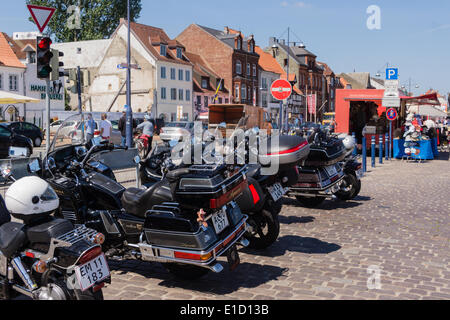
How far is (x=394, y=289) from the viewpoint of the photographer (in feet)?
15.8

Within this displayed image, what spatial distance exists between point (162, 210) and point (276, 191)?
2532mm

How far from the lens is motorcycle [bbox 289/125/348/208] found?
28.9ft

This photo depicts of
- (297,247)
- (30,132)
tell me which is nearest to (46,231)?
(297,247)

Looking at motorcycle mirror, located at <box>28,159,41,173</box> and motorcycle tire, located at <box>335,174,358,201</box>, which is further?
motorcycle tire, located at <box>335,174,358,201</box>

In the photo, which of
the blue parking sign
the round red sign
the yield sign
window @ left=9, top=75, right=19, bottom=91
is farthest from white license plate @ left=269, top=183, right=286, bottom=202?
window @ left=9, top=75, right=19, bottom=91

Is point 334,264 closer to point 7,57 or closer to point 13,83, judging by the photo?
point 13,83

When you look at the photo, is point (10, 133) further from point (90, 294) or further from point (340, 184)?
point (90, 294)

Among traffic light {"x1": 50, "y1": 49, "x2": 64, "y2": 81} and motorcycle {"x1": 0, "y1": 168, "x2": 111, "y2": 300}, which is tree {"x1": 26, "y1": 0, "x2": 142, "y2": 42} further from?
motorcycle {"x1": 0, "y1": 168, "x2": 111, "y2": 300}

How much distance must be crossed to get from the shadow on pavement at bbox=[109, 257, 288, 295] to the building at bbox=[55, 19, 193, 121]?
47.4 m

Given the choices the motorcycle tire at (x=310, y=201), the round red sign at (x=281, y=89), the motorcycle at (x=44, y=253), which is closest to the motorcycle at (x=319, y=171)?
the motorcycle tire at (x=310, y=201)

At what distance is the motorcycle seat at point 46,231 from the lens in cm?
373

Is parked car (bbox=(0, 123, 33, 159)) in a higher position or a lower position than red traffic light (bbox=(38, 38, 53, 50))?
lower

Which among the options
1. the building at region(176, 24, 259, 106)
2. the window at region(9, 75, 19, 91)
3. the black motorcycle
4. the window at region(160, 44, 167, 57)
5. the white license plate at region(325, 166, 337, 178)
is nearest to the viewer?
the black motorcycle

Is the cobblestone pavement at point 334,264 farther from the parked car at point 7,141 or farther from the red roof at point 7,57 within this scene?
the red roof at point 7,57
